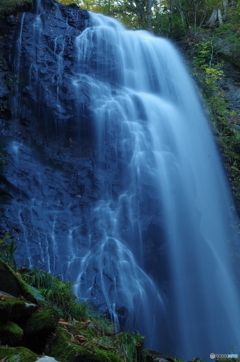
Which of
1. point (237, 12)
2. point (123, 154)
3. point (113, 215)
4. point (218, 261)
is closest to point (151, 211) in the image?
point (113, 215)

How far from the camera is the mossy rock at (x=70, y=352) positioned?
9.48ft

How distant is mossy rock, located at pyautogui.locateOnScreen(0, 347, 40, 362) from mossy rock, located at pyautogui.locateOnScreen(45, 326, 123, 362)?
0.47 meters

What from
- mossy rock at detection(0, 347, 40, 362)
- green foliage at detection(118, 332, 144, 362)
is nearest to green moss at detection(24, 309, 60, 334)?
mossy rock at detection(0, 347, 40, 362)

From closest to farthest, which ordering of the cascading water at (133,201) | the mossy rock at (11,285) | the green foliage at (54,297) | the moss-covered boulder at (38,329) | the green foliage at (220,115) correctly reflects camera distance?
the moss-covered boulder at (38,329), the mossy rock at (11,285), the green foliage at (54,297), the cascading water at (133,201), the green foliage at (220,115)

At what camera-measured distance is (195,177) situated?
1347cm

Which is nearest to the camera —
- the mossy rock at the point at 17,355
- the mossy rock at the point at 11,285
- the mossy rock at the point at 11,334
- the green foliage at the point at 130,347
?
the mossy rock at the point at 17,355

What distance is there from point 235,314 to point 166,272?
11.9 ft

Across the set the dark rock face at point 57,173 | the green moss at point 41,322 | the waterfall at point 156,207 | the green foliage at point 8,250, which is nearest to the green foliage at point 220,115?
the waterfall at point 156,207

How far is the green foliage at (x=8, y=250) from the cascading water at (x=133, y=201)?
1.11m

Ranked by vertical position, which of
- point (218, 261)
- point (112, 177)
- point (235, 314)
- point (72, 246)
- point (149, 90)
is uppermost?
point (149, 90)

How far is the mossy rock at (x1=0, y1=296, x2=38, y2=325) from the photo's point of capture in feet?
9.71

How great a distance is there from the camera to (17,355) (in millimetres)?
2459

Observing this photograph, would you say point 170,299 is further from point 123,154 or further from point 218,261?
point 123,154

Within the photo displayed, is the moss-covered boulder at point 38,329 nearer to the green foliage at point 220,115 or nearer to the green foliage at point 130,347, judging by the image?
the green foliage at point 130,347
